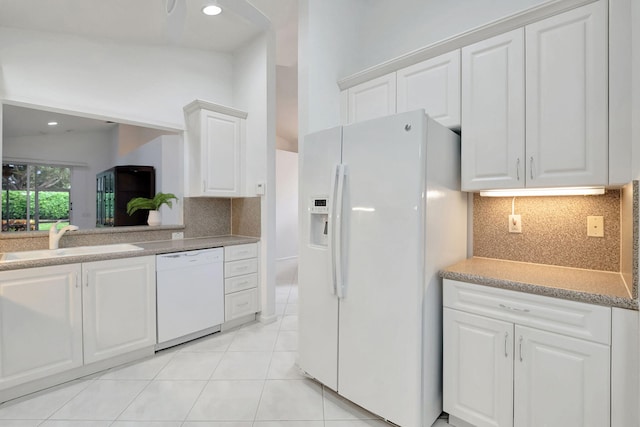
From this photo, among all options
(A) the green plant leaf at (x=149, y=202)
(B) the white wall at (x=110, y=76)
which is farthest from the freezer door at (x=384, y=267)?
(B) the white wall at (x=110, y=76)

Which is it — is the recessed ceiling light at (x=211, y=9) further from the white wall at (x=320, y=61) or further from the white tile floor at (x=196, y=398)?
the white tile floor at (x=196, y=398)

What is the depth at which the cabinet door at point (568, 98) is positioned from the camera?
146cm

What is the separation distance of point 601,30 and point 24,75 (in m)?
3.78

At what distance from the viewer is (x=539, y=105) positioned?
5.32 ft

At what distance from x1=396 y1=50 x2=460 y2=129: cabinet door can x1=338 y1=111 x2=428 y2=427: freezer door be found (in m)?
0.48

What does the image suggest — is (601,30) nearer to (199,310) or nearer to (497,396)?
(497,396)

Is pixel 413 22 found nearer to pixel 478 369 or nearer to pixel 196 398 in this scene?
pixel 478 369

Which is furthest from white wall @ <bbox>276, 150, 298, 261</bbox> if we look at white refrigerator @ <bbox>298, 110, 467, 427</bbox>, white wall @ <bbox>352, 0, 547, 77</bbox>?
white refrigerator @ <bbox>298, 110, 467, 427</bbox>

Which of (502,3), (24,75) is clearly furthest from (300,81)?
(24,75)

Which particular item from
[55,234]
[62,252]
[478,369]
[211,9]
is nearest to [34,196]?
[55,234]

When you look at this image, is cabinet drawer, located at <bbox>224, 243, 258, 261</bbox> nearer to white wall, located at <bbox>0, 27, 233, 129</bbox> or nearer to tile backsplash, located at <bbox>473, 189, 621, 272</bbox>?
white wall, located at <bbox>0, 27, 233, 129</bbox>

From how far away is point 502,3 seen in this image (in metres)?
2.03

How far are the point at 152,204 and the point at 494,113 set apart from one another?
311cm

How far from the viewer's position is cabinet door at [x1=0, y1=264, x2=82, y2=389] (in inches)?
75.7
